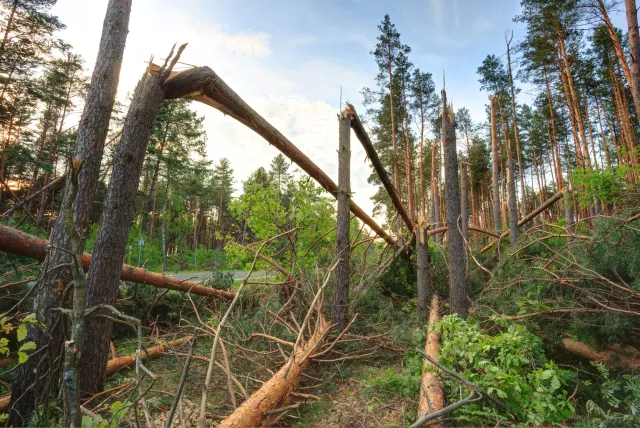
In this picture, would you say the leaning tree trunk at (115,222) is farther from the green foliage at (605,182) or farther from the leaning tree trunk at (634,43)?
the leaning tree trunk at (634,43)

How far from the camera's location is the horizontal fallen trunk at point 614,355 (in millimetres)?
3602

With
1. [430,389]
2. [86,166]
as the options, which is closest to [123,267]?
[86,166]

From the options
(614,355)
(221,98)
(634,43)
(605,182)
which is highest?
(634,43)

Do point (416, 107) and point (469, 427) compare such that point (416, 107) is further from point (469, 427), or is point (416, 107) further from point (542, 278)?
point (469, 427)

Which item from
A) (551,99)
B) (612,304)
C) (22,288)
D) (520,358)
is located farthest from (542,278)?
(551,99)

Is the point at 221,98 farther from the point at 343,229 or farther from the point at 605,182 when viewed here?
the point at 605,182

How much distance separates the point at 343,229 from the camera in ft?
15.4

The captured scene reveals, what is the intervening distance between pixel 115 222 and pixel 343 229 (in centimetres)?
301

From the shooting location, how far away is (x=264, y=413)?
2568mm

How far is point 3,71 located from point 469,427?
66.5 feet

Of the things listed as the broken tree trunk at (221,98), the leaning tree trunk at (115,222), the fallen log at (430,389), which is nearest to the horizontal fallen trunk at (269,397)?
the fallen log at (430,389)

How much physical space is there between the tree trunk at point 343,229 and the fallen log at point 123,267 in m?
2.79

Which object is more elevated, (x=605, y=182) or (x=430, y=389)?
(x=605, y=182)

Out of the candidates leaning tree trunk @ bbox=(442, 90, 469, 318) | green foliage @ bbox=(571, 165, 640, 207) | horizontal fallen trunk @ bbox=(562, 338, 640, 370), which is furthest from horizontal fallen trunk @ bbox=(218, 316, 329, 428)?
green foliage @ bbox=(571, 165, 640, 207)
